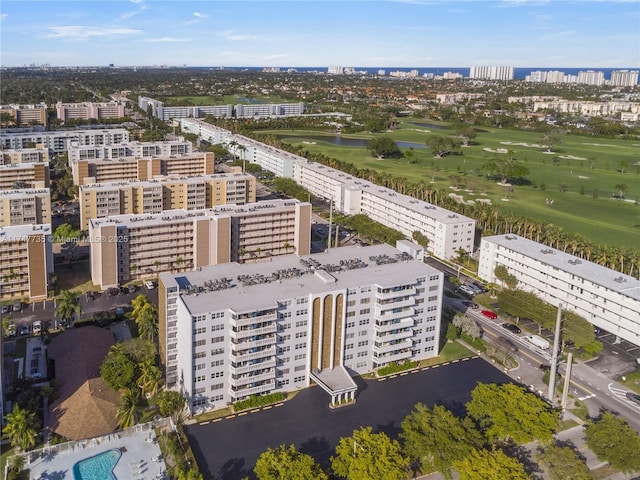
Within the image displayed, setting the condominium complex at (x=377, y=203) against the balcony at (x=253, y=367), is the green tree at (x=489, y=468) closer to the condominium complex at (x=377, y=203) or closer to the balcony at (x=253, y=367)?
the balcony at (x=253, y=367)

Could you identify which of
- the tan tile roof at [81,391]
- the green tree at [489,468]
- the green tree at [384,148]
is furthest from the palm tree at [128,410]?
the green tree at [384,148]

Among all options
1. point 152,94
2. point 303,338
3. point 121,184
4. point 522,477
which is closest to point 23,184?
point 121,184

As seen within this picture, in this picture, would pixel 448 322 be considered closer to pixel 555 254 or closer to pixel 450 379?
pixel 450 379

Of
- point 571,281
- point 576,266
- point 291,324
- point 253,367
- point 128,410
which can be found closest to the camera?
point 128,410

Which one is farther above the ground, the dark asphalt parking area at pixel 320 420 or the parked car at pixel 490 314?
the parked car at pixel 490 314

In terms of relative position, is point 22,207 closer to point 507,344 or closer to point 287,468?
point 287,468

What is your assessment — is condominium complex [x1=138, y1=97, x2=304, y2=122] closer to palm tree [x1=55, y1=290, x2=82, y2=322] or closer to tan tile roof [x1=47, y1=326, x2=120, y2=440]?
palm tree [x1=55, y1=290, x2=82, y2=322]

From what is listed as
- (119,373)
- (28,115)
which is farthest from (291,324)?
(28,115)
